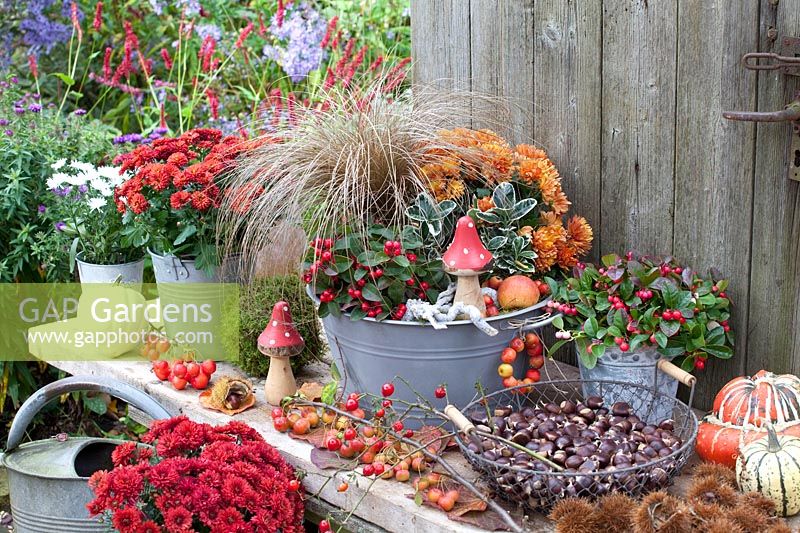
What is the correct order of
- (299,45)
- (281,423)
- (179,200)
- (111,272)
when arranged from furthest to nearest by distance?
(299,45) → (111,272) → (179,200) → (281,423)

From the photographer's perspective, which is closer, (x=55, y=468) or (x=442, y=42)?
(x=55, y=468)

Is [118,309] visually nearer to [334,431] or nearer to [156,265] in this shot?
[156,265]

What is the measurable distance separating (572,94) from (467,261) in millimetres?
710

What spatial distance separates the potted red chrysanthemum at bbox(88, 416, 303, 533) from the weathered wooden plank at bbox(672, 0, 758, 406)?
3.96ft

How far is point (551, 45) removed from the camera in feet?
9.10

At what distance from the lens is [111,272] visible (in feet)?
10.3

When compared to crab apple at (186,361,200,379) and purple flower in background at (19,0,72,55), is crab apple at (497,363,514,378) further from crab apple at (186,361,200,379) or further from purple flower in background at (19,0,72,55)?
purple flower in background at (19,0,72,55)

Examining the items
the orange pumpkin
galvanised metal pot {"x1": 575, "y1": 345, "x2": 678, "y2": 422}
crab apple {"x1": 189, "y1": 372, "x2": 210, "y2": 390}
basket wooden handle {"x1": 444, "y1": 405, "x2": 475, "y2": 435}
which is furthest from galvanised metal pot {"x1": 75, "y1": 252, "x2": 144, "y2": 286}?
the orange pumpkin

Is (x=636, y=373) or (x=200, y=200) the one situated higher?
(x=200, y=200)

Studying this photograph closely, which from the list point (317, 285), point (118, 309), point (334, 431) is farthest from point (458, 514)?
point (118, 309)

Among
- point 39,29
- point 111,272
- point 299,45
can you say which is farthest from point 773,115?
point 39,29

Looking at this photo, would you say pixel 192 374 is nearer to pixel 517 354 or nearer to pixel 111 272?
pixel 111 272

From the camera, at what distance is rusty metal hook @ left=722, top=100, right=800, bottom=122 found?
6.95 feet

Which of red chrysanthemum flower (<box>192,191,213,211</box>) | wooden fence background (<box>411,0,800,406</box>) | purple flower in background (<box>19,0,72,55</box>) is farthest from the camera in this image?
purple flower in background (<box>19,0,72,55</box>)
